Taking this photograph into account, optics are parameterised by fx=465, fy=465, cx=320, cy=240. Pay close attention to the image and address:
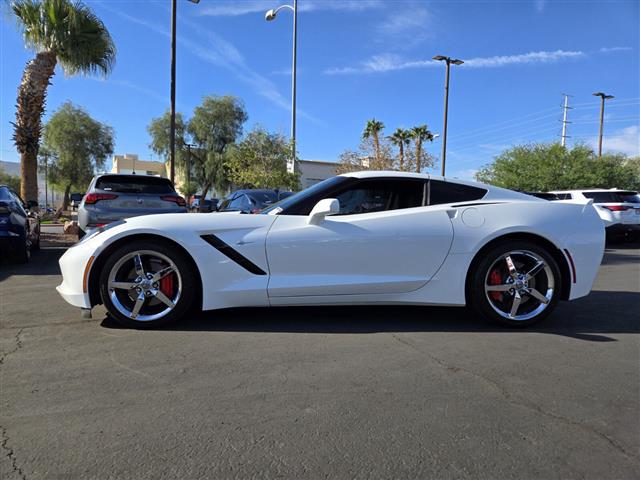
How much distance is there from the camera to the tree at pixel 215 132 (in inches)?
1441

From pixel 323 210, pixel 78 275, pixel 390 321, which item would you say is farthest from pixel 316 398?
pixel 78 275

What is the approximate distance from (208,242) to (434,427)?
91.4 inches

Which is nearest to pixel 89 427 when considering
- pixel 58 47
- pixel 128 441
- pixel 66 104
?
pixel 128 441

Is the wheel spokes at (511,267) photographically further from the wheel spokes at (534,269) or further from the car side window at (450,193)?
the car side window at (450,193)

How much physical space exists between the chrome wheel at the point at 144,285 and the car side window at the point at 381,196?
159 cm

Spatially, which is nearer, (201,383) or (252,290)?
(201,383)

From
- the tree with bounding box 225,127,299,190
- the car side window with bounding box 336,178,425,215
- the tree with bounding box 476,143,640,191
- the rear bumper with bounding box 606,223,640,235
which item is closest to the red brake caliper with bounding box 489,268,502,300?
the car side window with bounding box 336,178,425,215

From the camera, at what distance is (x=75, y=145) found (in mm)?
31812

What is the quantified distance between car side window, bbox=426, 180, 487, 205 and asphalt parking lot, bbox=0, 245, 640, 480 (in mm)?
1151

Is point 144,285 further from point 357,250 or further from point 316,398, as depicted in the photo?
point 316,398

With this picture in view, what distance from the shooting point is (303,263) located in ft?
12.8

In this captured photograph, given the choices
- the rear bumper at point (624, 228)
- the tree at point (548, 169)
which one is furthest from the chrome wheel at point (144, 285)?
the tree at point (548, 169)

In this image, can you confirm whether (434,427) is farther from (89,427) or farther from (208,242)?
(208,242)

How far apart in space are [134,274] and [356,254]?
1.88 m
